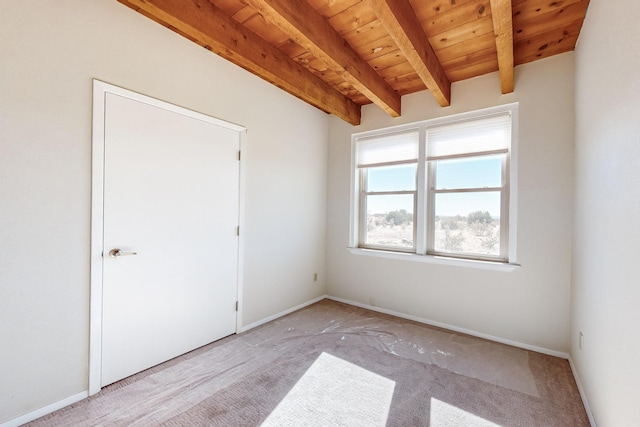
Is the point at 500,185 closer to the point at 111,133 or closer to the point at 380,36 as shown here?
the point at 380,36

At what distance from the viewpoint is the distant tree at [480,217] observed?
9.33 ft

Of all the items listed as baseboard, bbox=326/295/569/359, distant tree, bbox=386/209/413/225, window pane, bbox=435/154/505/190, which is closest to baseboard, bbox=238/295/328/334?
baseboard, bbox=326/295/569/359

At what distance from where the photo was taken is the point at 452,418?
66.3 inches

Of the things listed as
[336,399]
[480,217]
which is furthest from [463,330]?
[336,399]

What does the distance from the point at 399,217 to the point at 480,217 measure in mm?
912

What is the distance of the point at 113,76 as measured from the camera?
1.91 meters

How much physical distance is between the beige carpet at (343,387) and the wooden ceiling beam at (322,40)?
8.43 feet

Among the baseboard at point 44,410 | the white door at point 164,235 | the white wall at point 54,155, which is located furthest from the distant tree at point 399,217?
the baseboard at point 44,410

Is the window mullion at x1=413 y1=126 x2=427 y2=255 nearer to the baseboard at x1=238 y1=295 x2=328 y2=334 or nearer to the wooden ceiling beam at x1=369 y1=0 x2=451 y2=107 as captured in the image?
the wooden ceiling beam at x1=369 y1=0 x2=451 y2=107

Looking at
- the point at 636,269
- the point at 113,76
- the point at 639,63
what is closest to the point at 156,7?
the point at 113,76

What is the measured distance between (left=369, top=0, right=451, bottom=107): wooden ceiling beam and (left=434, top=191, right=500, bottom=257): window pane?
114cm

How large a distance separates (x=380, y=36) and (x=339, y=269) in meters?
2.82

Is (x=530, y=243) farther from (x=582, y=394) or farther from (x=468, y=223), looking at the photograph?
(x=582, y=394)

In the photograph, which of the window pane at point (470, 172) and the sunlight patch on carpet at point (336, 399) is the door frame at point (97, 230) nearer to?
the sunlight patch on carpet at point (336, 399)
